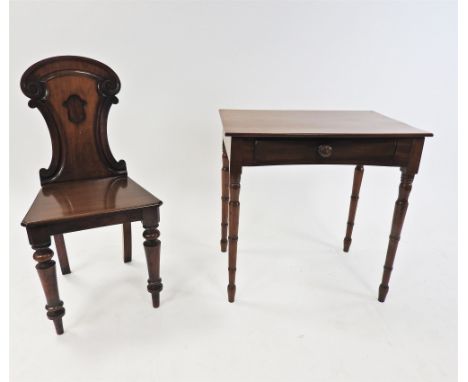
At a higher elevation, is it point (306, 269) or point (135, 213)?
point (135, 213)

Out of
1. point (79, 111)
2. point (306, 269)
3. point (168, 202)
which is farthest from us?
point (168, 202)

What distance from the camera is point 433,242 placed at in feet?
8.09

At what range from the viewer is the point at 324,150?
1.58 m

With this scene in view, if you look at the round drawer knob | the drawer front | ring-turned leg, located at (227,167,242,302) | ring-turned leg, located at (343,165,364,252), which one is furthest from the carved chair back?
ring-turned leg, located at (343,165,364,252)

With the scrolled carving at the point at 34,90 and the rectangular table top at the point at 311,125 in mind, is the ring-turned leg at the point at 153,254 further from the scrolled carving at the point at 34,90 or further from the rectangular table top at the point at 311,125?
the scrolled carving at the point at 34,90

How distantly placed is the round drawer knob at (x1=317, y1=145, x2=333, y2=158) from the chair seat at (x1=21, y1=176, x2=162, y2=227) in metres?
0.76

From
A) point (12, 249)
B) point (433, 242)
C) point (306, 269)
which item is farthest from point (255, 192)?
point (12, 249)

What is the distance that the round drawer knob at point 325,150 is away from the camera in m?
1.58

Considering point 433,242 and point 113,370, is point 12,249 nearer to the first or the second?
point 113,370

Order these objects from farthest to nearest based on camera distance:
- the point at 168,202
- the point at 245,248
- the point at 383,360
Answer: the point at 168,202 → the point at 245,248 → the point at 383,360

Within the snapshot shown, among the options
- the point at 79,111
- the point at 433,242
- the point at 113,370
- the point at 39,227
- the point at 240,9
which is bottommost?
the point at 113,370

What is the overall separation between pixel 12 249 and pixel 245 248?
1477mm

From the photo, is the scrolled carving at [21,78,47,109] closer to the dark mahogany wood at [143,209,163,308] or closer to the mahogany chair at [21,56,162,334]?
the mahogany chair at [21,56,162,334]

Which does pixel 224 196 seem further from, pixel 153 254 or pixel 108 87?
pixel 108 87
